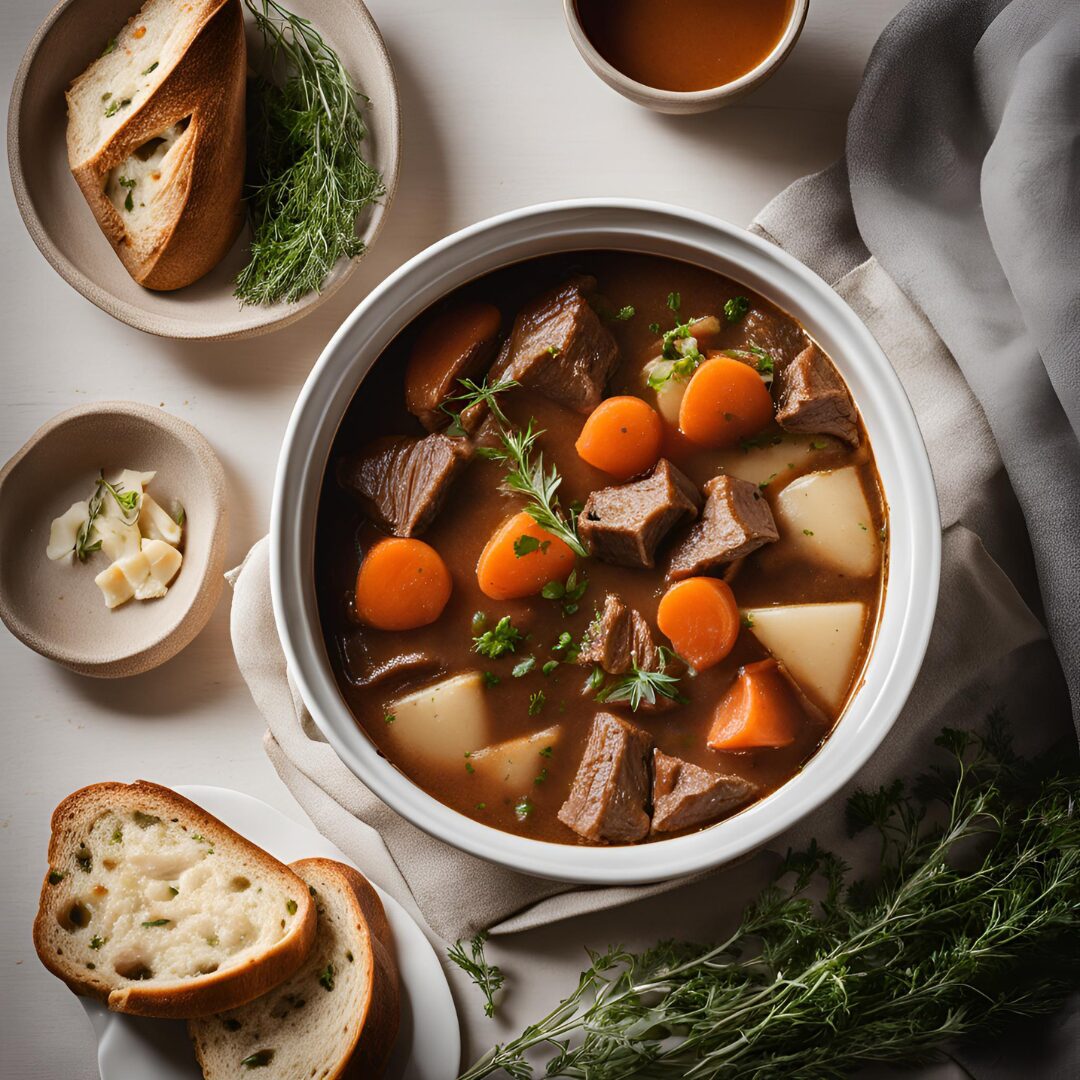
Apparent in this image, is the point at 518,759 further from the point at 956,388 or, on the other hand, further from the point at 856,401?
the point at 956,388

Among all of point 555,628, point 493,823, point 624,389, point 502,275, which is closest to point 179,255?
point 502,275

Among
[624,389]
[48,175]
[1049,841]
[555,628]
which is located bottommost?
[1049,841]

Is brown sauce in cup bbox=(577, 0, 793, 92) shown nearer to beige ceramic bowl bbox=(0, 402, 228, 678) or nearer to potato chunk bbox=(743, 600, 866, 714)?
potato chunk bbox=(743, 600, 866, 714)

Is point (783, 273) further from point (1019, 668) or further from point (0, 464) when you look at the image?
point (0, 464)

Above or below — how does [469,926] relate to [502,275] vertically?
below

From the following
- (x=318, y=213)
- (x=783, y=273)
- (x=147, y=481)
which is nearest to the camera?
(x=783, y=273)

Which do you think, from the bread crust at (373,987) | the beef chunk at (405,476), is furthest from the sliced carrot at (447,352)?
the bread crust at (373,987)

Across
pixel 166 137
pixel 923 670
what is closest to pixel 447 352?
pixel 166 137
